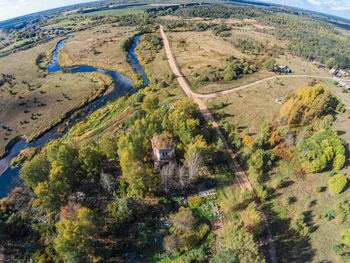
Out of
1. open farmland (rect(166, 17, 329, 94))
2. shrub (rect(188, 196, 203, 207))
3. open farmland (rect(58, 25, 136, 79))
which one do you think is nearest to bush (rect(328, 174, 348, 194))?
shrub (rect(188, 196, 203, 207))

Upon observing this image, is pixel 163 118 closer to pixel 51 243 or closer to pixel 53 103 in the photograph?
pixel 51 243

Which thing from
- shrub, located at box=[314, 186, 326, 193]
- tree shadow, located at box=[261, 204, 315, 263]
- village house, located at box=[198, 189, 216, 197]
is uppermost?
village house, located at box=[198, 189, 216, 197]

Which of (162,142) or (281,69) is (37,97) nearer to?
(162,142)

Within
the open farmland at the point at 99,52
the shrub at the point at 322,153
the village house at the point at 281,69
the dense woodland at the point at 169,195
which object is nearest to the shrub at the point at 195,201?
the dense woodland at the point at 169,195

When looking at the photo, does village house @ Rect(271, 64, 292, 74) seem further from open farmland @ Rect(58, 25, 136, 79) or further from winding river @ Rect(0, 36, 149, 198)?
open farmland @ Rect(58, 25, 136, 79)

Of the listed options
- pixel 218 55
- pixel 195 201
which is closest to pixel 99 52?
pixel 218 55

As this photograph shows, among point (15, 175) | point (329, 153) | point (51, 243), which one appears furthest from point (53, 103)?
point (329, 153)
